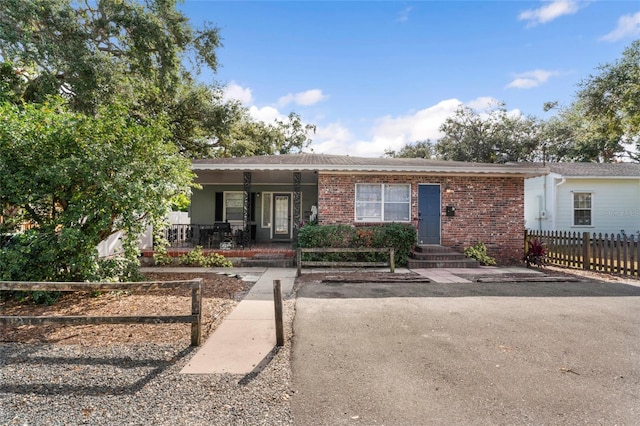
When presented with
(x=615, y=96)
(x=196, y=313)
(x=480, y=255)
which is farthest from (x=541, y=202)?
(x=196, y=313)

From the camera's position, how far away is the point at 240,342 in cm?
430

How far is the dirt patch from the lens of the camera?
4398 millimetres

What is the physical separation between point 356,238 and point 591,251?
7.17 m

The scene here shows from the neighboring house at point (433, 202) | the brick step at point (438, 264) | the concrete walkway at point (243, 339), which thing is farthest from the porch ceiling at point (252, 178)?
the concrete walkway at point (243, 339)

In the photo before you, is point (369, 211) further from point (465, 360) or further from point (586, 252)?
point (465, 360)

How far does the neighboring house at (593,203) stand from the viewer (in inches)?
648

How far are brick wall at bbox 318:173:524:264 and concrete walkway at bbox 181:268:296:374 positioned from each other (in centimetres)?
663

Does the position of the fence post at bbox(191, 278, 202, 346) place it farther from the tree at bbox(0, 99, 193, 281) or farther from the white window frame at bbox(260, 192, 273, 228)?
the white window frame at bbox(260, 192, 273, 228)

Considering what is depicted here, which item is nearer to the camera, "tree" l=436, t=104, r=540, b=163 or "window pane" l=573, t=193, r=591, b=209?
"window pane" l=573, t=193, r=591, b=209

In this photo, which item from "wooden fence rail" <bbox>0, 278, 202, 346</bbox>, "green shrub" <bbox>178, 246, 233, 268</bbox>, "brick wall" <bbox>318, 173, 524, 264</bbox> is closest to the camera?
"wooden fence rail" <bbox>0, 278, 202, 346</bbox>

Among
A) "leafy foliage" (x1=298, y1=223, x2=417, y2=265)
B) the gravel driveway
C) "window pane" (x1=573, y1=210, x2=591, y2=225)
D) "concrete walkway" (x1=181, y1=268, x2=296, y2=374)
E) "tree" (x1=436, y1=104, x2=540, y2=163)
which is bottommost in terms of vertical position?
"concrete walkway" (x1=181, y1=268, x2=296, y2=374)

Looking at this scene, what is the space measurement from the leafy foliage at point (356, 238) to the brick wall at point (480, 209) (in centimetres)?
124

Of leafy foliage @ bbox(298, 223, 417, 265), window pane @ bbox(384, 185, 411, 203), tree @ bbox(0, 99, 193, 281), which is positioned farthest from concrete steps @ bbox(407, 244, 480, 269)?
tree @ bbox(0, 99, 193, 281)

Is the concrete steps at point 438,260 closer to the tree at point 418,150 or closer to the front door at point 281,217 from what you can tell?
the front door at point 281,217
